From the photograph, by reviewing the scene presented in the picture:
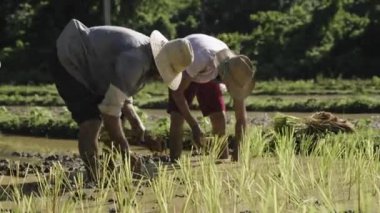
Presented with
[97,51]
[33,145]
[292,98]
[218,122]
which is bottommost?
[292,98]

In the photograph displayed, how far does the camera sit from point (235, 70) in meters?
6.11

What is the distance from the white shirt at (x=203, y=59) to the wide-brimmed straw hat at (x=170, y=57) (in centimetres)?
89

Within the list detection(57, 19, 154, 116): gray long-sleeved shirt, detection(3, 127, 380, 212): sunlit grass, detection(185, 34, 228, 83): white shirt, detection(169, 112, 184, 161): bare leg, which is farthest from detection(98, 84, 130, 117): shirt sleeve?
detection(169, 112, 184, 161): bare leg

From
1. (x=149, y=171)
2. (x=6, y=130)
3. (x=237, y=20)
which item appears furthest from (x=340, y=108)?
(x=237, y=20)

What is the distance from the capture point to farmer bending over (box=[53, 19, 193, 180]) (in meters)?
4.98

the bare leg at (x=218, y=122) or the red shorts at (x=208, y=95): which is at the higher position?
the red shorts at (x=208, y=95)

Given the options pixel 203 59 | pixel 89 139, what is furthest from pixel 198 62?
pixel 89 139

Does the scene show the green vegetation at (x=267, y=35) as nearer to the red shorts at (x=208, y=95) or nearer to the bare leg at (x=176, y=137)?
the red shorts at (x=208, y=95)

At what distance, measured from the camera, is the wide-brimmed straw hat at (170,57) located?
16.4 ft

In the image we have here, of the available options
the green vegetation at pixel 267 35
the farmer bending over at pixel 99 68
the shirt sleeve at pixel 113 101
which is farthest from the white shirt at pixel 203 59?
the green vegetation at pixel 267 35

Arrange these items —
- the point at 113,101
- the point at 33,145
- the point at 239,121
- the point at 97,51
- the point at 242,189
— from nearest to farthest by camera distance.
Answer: the point at 242,189, the point at 113,101, the point at 97,51, the point at 239,121, the point at 33,145

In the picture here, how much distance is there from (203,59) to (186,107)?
1.38 feet

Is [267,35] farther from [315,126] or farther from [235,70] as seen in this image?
[235,70]

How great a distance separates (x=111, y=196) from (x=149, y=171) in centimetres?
52
